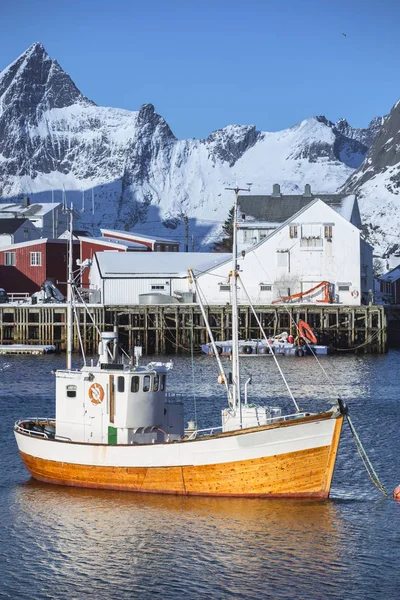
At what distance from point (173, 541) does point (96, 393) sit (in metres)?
6.11

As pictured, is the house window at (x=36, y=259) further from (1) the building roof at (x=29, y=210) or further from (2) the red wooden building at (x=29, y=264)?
(1) the building roof at (x=29, y=210)

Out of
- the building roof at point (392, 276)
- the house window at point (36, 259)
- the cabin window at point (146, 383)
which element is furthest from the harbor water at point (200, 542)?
the building roof at point (392, 276)

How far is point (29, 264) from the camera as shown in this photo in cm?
9306

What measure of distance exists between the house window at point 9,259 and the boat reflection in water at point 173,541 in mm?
64641

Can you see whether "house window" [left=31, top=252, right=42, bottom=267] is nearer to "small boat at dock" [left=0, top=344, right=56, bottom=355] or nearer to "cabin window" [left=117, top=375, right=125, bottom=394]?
"small boat at dock" [left=0, top=344, right=56, bottom=355]

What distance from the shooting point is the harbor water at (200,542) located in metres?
22.4

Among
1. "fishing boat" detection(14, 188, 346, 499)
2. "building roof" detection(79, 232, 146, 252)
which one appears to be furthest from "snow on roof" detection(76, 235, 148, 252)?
"fishing boat" detection(14, 188, 346, 499)

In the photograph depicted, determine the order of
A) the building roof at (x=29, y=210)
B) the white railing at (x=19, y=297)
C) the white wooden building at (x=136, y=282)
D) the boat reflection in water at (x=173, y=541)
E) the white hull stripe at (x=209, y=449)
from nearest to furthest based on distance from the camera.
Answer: the boat reflection in water at (x=173, y=541) → the white hull stripe at (x=209, y=449) → the white wooden building at (x=136, y=282) → the white railing at (x=19, y=297) → the building roof at (x=29, y=210)

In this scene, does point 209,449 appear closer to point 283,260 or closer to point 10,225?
point 283,260

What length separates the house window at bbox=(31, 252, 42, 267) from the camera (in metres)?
92.8

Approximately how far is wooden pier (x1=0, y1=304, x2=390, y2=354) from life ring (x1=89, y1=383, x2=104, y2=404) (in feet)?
144

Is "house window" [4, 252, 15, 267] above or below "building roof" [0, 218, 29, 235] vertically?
below

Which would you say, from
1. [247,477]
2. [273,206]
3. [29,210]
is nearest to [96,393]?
[247,477]

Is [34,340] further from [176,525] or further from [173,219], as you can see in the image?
[173,219]
